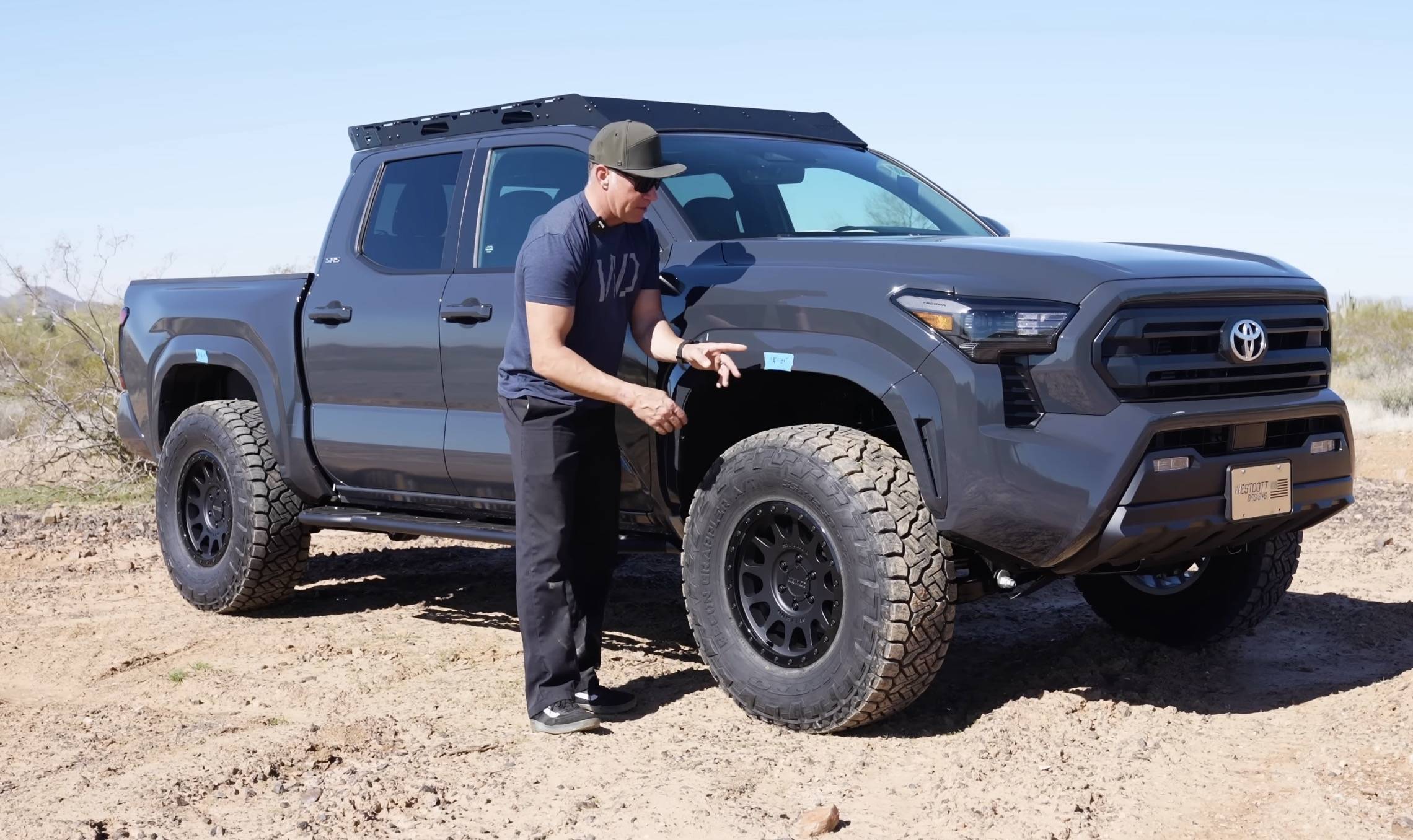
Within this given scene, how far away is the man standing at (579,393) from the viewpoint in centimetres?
457

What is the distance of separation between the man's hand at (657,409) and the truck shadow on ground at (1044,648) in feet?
3.71

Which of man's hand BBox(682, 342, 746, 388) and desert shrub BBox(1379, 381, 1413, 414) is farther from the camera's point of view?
desert shrub BBox(1379, 381, 1413, 414)

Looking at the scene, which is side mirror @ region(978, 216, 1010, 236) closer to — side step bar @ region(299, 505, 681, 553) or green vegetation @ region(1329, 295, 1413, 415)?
side step bar @ region(299, 505, 681, 553)

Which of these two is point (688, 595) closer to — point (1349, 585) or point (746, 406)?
point (746, 406)

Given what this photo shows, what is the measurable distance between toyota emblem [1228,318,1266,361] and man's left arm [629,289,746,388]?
1.46m

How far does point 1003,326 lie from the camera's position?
4133mm

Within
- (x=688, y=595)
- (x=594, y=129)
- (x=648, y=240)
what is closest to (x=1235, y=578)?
(x=688, y=595)

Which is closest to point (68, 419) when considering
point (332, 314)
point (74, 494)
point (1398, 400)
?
point (74, 494)

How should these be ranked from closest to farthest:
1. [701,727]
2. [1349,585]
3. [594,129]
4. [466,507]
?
[701,727] → [594,129] → [466,507] → [1349,585]

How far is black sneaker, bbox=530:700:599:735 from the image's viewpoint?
4.76 metres

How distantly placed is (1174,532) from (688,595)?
5.13 ft

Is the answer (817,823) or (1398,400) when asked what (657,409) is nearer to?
(817,823)

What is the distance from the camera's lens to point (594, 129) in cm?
540

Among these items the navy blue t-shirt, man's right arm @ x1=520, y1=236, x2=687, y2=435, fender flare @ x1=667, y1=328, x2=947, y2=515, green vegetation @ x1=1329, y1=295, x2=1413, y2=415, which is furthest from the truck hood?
green vegetation @ x1=1329, y1=295, x2=1413, y2=415
